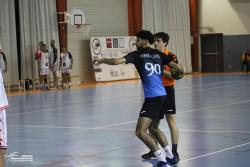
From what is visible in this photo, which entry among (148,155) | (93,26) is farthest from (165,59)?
(93,26)

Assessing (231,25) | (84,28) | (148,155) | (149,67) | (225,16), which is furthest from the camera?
(225,16)

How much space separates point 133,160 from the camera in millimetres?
9898

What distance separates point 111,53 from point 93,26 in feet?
6.44

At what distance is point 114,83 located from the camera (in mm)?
34688

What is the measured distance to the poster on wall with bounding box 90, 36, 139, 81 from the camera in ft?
116

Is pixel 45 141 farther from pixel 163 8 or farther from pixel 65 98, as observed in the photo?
pixel 163 8

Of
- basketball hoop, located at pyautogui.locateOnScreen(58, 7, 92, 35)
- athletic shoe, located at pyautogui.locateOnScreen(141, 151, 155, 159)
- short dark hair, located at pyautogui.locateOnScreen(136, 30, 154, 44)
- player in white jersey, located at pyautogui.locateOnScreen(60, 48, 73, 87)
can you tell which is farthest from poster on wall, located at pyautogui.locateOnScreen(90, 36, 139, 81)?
short dark hair, located at pyautogui.locateOnScreen(136, 30, 154, 44)

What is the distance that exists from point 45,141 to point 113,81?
24.0 metres

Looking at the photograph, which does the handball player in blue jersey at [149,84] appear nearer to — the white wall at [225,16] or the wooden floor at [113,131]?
the wooden floor at [113,131]

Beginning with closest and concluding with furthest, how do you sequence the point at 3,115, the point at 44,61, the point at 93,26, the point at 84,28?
the point at 3,115 < the point at 44,61 < the point at 84,28 < the point at 93,26

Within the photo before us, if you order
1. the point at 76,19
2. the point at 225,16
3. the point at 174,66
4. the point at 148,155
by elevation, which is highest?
the point at 225,16

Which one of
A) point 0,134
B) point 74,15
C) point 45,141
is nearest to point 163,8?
point 74,15

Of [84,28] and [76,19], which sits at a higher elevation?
[76,19]

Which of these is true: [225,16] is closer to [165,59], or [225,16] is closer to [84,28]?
[84,28]
